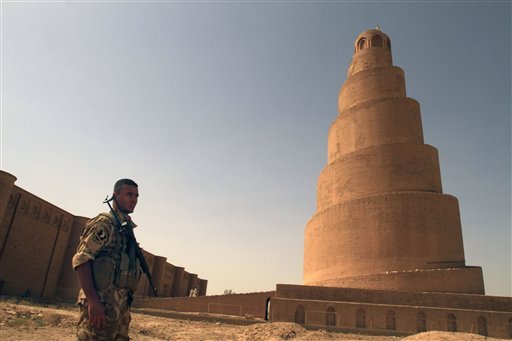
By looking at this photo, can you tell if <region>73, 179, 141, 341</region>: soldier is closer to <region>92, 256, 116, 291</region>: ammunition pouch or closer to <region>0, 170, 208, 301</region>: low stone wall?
<region>92, 256, 116, 291</region>: ammunition pouch

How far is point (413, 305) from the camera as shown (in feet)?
57.6

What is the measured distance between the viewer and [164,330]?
14.2m

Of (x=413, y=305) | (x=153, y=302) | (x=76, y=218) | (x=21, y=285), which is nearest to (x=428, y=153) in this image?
(x=413, y=305)

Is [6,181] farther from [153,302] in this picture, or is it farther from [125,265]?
[125,265]

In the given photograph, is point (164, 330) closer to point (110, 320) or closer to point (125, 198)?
point (125, 198)

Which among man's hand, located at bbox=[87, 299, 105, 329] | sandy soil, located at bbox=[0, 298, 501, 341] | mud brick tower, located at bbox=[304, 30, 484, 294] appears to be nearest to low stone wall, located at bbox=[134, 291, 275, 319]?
sandy soil, located at bbox=[0, 298, 501, 341]

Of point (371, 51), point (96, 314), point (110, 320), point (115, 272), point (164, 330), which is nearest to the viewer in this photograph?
point (96, 314)

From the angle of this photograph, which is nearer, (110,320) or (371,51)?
(110,320)

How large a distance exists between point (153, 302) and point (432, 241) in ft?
53.8

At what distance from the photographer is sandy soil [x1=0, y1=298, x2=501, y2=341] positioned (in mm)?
10977

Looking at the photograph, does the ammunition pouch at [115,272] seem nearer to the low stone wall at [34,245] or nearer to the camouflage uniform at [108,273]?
the camouflage uniform at [108,273]

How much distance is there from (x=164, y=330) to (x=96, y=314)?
489 inches

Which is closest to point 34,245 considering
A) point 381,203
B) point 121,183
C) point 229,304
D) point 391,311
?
point 229,304


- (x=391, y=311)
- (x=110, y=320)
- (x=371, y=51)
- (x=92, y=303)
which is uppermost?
(x=371, y=51)
